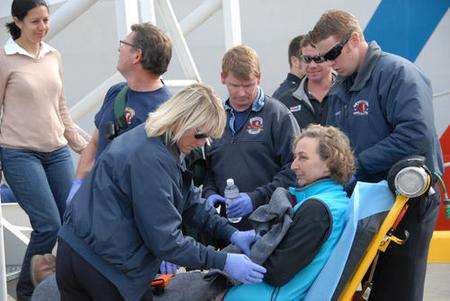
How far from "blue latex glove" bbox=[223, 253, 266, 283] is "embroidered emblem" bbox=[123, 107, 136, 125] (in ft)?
3.01

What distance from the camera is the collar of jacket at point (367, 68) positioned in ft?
11.0

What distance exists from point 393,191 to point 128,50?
131cm

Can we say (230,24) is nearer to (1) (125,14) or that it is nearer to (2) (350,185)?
(1) (125,14)

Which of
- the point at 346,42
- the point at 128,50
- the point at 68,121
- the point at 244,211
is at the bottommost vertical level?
the point at 68,121

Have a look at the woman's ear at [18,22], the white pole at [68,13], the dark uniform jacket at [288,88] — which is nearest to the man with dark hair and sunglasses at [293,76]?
the dark uniform jacket at [288,88]

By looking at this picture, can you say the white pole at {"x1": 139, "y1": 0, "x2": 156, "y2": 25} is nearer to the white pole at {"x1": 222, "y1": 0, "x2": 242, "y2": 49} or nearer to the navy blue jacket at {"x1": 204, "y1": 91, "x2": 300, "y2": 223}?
the white pole at {"x1": 222, "y1": 0, "x2": 242, "y2": 49}

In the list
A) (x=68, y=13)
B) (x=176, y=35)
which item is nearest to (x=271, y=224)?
(x=176, y=35)

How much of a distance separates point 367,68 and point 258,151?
68 cm

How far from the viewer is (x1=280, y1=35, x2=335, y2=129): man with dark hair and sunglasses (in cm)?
446

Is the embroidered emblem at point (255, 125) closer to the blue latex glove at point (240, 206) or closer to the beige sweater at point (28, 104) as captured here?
the blue latex glove at point (240, 206)

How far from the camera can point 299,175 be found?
313 centimetres

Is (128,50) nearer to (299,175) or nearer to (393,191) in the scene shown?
(299,175)

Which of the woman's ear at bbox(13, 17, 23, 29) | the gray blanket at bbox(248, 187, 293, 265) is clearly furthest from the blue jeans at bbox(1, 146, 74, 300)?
the gray blanket at bbox(248, 187, 293, 265)

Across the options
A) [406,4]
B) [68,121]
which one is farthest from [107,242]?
[406,4]
